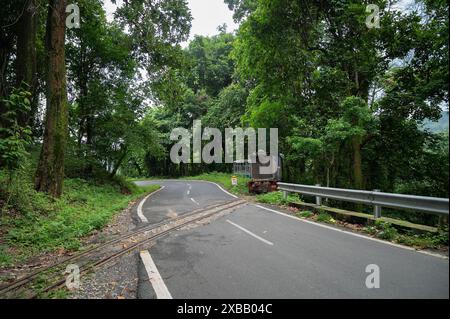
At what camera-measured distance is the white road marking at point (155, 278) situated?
4.19m

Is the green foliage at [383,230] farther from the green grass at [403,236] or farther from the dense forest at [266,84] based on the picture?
the dense forest at [266,84]

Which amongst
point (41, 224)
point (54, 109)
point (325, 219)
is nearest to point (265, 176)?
point (325, 219)

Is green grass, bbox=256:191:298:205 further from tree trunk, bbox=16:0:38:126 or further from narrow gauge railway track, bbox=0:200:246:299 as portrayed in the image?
tree trunk, bbox=16:0:38:126

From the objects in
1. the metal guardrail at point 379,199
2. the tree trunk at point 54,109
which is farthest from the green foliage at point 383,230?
the tree trunk at point 54,109

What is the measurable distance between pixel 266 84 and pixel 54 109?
9580 millimetres

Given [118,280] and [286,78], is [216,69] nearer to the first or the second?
[286,78]

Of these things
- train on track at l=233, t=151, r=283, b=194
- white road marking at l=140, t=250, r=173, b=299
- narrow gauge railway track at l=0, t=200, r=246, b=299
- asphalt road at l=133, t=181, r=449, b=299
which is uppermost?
train on track at l=233, t=151, r=283, b=194

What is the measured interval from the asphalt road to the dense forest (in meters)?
3.33

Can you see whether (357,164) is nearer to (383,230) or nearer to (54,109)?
(383,230)

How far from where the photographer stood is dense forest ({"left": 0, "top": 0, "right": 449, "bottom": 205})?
35.8 feet

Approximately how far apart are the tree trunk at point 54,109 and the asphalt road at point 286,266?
18.7 feet

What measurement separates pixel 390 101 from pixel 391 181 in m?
6.51

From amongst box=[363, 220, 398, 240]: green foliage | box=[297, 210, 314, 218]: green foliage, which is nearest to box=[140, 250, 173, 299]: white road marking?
box=[363, 220, 398, 240]: green foliage

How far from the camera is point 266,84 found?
51.5 ft
